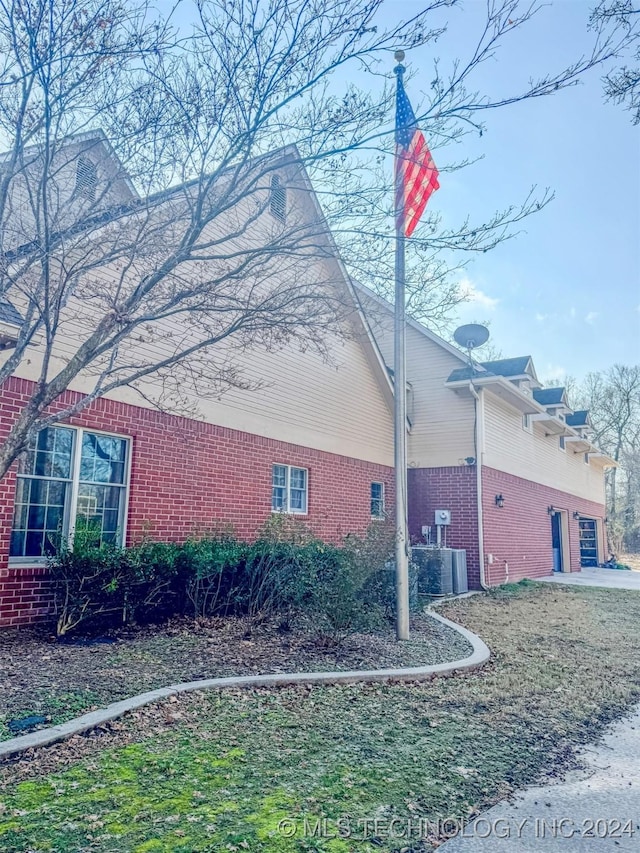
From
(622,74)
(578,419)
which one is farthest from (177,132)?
(578,419)

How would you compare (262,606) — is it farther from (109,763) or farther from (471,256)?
(471,256)

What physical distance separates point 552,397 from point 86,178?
17.6 metres

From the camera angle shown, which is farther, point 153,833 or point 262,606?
point 262,606

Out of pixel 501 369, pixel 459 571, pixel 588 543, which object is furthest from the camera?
pixel 588 543

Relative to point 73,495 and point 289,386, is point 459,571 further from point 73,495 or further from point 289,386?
point 73,495

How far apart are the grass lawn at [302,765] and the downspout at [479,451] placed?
310 inches

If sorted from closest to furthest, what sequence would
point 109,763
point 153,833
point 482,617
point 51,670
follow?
1. point 153,833
2. point 109,763
3. point 51,670
4. point 482,617

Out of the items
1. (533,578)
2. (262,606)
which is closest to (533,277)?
(262,606)

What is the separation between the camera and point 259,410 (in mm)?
10648

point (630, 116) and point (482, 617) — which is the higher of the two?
point (630, 116)

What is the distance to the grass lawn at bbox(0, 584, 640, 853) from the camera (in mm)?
2713

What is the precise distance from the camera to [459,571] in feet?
42.7

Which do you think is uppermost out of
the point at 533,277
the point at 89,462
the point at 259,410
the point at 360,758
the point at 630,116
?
the point at 533,277

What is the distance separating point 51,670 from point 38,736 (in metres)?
1.60
